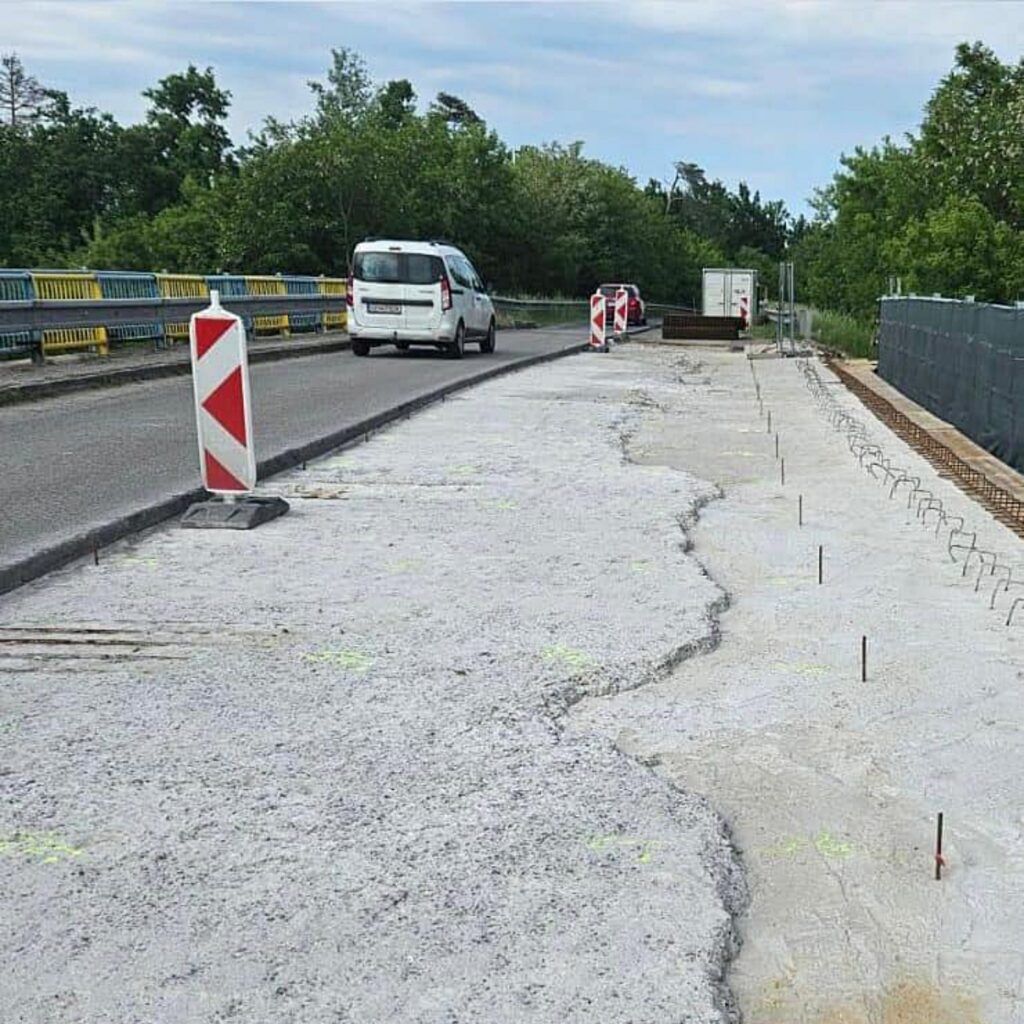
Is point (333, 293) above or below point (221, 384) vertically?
above

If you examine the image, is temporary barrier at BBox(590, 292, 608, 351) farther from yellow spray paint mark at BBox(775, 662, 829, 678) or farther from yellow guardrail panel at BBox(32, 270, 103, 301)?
yellow spray paint mark at BBox(775, 662, 829, 678)

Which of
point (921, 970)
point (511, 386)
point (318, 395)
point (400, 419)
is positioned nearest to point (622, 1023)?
point (921, 970)

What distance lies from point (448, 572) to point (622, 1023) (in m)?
3.86

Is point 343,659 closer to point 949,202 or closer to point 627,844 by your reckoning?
point 627,844

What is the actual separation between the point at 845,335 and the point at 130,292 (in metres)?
17.1

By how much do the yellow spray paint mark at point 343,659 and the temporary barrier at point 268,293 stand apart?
2069 centimetres

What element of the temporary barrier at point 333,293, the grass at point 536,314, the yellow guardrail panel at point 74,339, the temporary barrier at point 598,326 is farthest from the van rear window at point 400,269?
the grass at point 536,314

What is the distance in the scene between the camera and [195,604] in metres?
5.68

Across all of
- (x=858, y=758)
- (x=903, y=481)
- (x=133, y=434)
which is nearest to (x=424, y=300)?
(x=133, y=434)

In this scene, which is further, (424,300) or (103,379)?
(424,300)

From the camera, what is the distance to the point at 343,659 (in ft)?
16.1

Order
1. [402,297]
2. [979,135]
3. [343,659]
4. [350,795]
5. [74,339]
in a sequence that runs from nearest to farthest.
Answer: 1. [350,795]
2. [343,659]
3. [74,339]
4. [402,297]
5. [979,135]

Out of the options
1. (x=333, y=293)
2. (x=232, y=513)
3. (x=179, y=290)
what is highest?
(x=179, y=290)

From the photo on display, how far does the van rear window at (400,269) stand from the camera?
2220 cm
